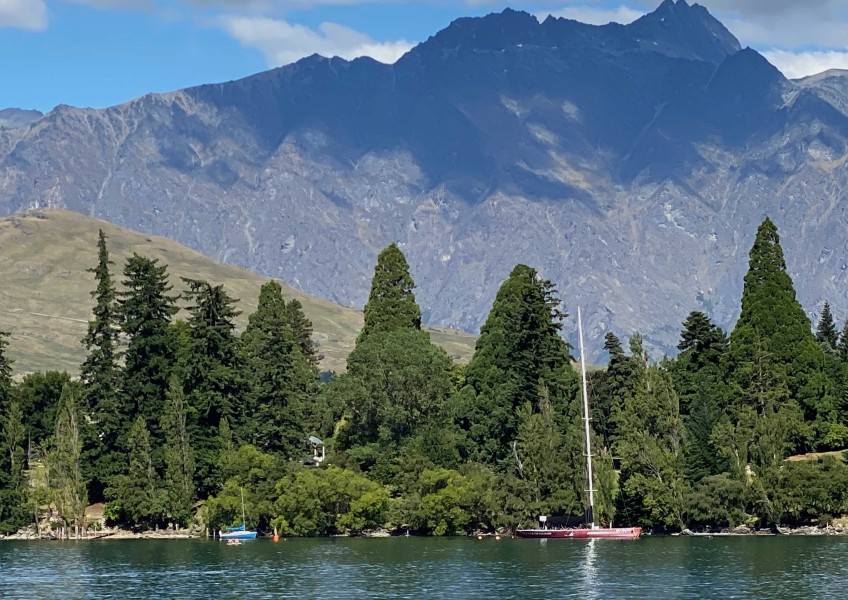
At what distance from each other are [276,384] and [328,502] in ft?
62.0

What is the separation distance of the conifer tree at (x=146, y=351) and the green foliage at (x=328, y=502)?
1549 centimetres

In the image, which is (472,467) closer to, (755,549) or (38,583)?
(755,549)

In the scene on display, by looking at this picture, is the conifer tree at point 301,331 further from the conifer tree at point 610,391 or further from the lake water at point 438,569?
the lake water at point 438,569

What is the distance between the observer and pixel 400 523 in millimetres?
146625

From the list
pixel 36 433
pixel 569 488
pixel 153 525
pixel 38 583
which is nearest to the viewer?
pixel 38 583

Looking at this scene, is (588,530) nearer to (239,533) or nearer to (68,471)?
(239,533)

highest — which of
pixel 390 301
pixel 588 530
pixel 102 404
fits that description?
pixel 390 301

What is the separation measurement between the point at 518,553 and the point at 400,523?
23.6m

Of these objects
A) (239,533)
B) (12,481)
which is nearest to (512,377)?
(239,533)

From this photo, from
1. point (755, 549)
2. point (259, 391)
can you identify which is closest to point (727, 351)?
point (755, 549)

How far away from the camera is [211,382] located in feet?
511

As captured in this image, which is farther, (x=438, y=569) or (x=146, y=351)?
(x=146, y=351)

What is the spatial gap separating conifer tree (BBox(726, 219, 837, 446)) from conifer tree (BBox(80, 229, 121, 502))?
195 ft

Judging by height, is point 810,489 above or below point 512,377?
below
